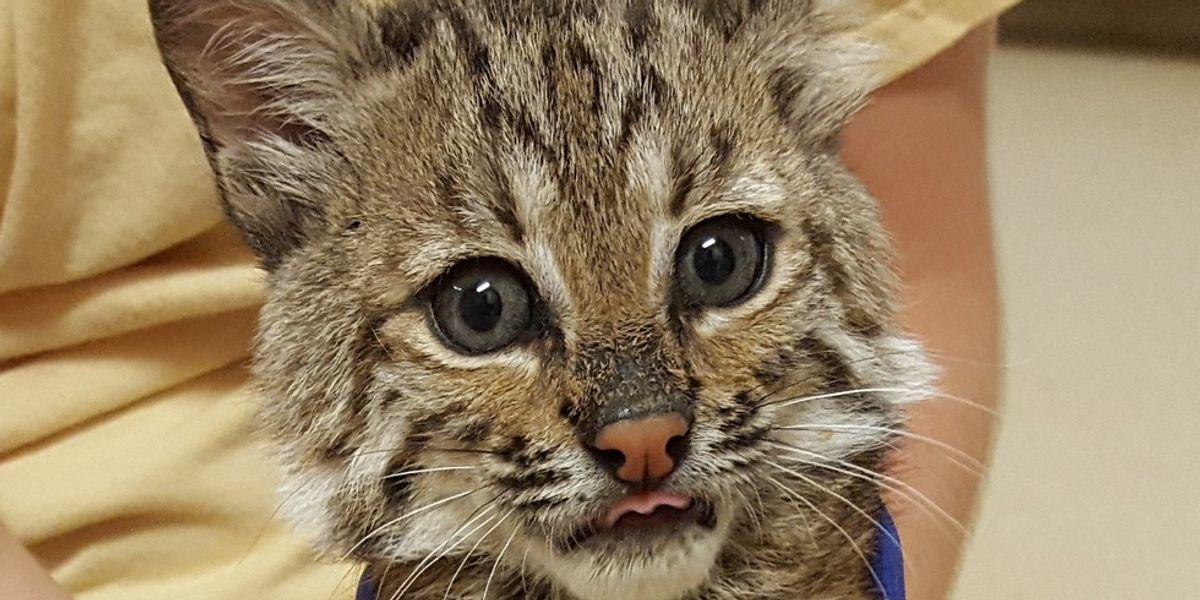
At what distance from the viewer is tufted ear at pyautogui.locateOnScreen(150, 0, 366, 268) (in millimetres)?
851

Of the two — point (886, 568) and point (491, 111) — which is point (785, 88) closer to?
point (491, 111)

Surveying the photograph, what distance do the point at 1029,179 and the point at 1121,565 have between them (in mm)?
1093

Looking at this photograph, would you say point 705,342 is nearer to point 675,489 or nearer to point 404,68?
point 675,489

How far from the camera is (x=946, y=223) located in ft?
4.28

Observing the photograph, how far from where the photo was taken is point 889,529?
92 centimetres

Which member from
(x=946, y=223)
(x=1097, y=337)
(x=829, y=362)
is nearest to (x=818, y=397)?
(x=829, y=362)

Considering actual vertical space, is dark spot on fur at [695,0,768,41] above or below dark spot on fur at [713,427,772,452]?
above

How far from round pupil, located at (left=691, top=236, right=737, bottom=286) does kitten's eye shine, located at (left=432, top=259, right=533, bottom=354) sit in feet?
0.35

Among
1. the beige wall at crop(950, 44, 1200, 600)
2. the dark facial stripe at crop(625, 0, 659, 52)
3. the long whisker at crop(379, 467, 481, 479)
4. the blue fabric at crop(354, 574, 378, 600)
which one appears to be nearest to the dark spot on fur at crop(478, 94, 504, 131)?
the dark facial stripe at crop(625, 0, 659, 52)

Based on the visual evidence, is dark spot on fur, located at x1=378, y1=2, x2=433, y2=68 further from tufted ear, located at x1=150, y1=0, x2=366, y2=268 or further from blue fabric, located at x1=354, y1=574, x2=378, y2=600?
blue fabric, located at x1=354, y1=574, x2=378, y2=600

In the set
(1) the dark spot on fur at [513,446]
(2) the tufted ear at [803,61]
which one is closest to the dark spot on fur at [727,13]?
(2) the tufted ear at [803,61]

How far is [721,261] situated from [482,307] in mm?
151

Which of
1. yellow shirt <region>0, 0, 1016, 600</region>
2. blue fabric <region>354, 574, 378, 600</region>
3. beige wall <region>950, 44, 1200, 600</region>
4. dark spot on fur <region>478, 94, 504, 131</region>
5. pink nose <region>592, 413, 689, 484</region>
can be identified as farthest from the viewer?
beige wall <region>950, 44, 1200, 600</region>

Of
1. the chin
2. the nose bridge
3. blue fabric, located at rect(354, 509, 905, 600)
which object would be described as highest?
the nose bridge
